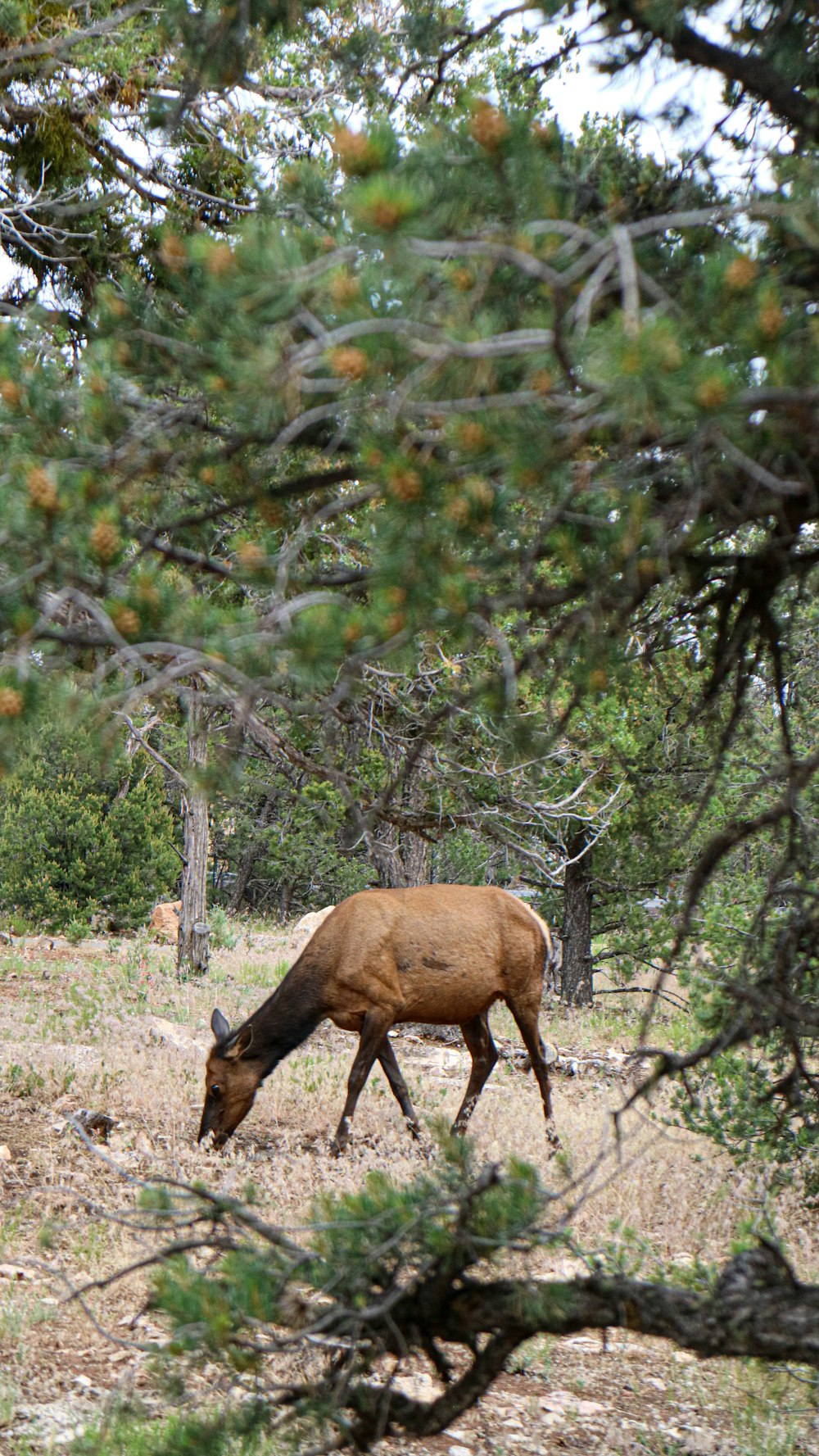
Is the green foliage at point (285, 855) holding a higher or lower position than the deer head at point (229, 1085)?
higher

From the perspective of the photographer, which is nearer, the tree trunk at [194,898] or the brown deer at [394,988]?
the brown deer at [394,988]

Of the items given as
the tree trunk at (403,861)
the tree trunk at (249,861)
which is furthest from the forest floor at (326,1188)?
the tree trunk at (249,861)

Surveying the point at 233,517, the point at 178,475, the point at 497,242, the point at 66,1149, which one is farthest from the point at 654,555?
the point at 66,1149

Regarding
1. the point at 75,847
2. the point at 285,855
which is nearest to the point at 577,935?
the point at 75,847

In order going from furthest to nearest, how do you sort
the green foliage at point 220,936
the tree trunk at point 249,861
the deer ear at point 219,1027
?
the tree trunk at point 249,861, the green foliage at point 220,936, the deer ear at point 219,1027

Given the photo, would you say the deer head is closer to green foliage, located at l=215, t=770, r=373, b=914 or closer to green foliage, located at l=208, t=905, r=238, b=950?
green foliage, located at l=208, t=905, r=238, b=950

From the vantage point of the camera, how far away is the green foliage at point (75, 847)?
20.8 m

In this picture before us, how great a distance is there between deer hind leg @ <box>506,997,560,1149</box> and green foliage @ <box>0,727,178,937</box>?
1209cm

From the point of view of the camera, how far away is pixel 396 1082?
899 cm

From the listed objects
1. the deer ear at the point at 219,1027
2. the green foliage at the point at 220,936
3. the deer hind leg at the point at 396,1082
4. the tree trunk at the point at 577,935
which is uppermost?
the tree trunk at the point at 577,935

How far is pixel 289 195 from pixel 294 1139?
6.62m

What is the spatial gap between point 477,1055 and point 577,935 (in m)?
7.81

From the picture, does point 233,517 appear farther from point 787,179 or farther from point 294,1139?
point 294,1139

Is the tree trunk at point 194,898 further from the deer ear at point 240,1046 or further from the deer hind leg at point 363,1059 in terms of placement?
the deer ear at point 240,1046
